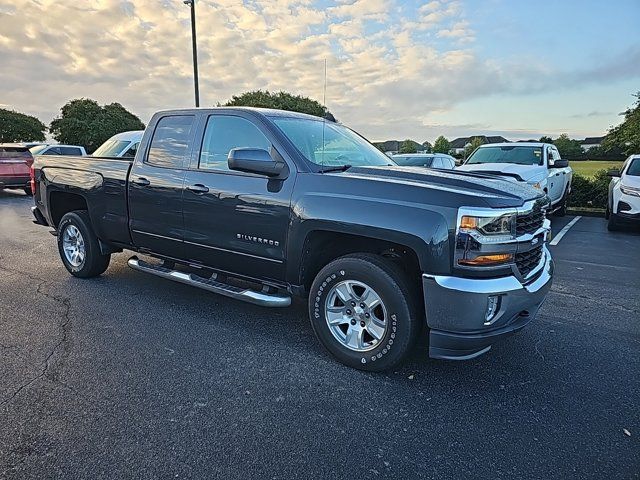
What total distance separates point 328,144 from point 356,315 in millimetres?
1631

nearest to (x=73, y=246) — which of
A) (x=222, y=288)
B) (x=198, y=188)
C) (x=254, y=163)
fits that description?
(x=198, y=188)

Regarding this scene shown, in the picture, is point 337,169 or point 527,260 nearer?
point 527,260

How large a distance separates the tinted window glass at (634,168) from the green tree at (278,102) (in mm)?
12957

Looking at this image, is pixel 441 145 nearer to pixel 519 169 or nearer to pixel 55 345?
pixel 519 169

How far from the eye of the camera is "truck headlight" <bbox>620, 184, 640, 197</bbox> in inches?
355

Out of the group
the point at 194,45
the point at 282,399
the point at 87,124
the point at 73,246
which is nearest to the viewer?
the point at 282,399

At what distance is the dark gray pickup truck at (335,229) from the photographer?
2953 millimetres

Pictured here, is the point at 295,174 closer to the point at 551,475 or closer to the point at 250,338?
the point at 250,338

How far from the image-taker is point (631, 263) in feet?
23.0

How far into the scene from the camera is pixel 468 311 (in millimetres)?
2891

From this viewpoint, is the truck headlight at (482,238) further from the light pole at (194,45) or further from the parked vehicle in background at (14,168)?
the parked vehicle in background at (14,168)

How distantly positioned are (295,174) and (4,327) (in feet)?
9.88

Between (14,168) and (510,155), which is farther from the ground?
(510,155)

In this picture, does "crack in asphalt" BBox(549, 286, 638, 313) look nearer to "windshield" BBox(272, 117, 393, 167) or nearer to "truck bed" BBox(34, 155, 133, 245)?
"windshield" BBox(272, 117, 393, 167)
